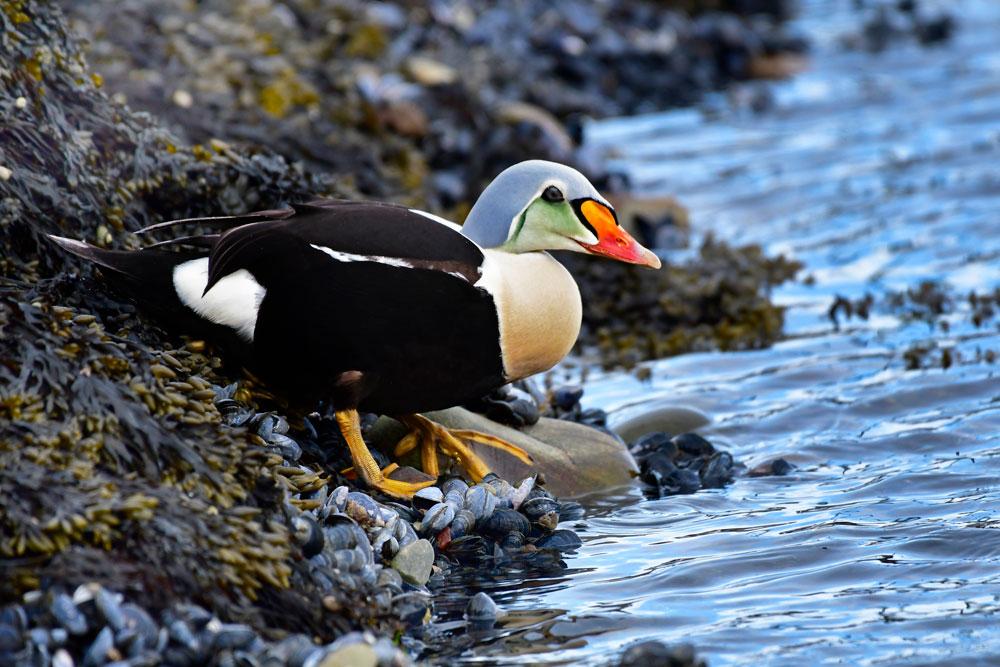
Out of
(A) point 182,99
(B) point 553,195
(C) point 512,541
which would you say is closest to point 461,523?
(C) point 512,541

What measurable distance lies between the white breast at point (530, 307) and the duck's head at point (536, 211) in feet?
0.21

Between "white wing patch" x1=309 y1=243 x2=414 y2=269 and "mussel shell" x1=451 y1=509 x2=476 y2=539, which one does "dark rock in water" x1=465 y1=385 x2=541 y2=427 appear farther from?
"white wing patch" x1=309 y1=243 x2=414 y2=269

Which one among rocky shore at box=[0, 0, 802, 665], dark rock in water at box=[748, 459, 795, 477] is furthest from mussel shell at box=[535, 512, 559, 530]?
dark rock in water at box=[748, 459, 795, 477]

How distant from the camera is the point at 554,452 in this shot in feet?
17.1

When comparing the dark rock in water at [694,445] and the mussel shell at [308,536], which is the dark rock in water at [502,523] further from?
the dark rock in water at [694,445]

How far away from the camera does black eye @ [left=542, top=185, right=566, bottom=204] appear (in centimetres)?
469

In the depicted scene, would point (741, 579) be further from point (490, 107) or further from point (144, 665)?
point (490, 107)

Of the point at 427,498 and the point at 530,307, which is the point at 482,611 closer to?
the point at 427,498

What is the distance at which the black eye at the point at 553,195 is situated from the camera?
469 centimetres

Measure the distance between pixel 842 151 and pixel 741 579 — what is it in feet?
26.2

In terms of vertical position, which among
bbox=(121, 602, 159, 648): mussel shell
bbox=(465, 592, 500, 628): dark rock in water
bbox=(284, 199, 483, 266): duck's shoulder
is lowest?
bbox=(465, 592, 500, 628): dark rock in water

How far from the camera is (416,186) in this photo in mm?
8766

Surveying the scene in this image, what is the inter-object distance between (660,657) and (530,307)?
1.46 metres

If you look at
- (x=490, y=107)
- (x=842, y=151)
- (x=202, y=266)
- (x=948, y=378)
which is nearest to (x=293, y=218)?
(x=202, y=266)
